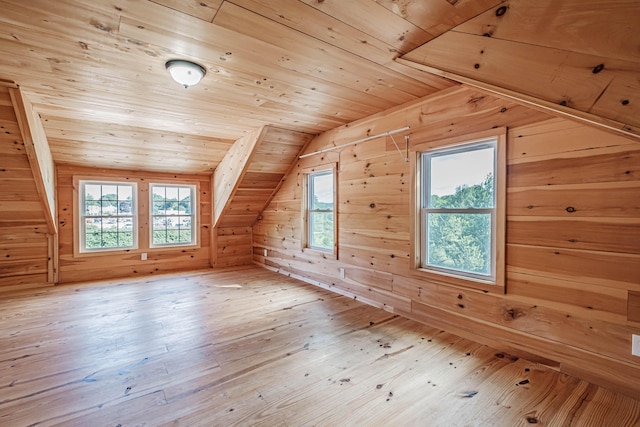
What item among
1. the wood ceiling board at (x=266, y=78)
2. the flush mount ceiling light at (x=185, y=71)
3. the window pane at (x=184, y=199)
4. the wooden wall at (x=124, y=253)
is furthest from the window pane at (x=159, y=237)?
the flush mount ceiling light at (x=185, y=71)

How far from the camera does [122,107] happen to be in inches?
122

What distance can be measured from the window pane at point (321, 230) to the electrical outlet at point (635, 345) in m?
2.96

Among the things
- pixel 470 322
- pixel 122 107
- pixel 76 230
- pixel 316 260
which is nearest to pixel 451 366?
pixel 470 322

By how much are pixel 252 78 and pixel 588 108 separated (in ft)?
7.33

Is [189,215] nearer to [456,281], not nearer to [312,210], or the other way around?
[312,210]

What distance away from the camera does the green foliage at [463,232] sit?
2.56 metres

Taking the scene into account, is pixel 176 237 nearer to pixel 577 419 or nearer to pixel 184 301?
pixel 184 301

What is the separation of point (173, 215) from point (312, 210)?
2691 millimetres

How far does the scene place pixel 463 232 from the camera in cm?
273

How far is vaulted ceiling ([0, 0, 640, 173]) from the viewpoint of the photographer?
4.24 ft

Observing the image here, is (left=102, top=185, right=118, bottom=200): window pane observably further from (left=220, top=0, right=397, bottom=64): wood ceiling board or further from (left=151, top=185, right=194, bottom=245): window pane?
(left=220, top=0, right=397, bottom=64): wood ceiling board

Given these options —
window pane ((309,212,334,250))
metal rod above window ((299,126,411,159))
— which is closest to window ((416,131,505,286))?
metal rod above window ((299,126,411,159))

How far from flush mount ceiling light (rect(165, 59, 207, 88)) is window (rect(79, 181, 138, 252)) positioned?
11.4ft

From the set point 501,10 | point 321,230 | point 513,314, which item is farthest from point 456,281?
point 321,230
